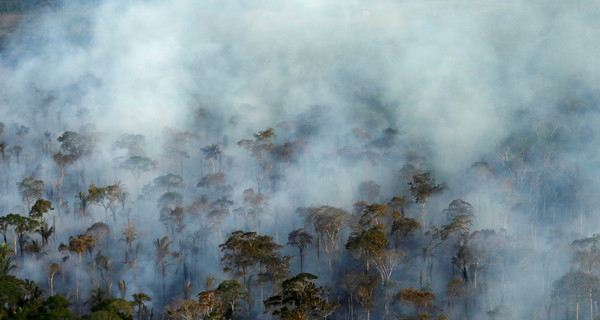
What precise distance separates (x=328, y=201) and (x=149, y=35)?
10075 cm

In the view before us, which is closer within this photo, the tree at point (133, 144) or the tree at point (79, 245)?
the tree at point (79, 245)

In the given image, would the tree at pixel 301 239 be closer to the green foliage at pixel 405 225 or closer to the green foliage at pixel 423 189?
the green foliage at pixel 405 225

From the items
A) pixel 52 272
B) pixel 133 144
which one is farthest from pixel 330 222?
pixel 133 144

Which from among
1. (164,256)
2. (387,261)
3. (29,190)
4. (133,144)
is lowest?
(387,261)

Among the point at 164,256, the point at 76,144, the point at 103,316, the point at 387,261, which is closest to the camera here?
the point at 103,316

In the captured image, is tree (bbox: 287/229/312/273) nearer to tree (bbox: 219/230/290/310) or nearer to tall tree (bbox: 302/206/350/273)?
tall tree (bbox: 302/206/350/273)

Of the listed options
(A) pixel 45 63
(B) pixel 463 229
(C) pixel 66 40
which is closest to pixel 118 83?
(A) pixel 45 63

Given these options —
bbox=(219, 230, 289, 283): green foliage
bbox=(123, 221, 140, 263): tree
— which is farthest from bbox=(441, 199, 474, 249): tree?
bbox=(123, 221, 140, 263): tree

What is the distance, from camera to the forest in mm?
57594

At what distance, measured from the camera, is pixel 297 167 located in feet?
299

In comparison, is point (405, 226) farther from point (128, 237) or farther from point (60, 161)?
point (60, 161)

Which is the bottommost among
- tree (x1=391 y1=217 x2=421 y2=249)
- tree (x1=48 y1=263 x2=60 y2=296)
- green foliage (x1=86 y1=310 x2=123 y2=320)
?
green foliage (x1=86 y1=310 x2=123 y2=320)

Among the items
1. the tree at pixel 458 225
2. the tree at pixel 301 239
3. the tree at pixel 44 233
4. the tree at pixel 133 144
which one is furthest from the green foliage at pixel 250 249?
the tree at pixel 133 144

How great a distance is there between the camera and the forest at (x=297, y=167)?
5759cm
